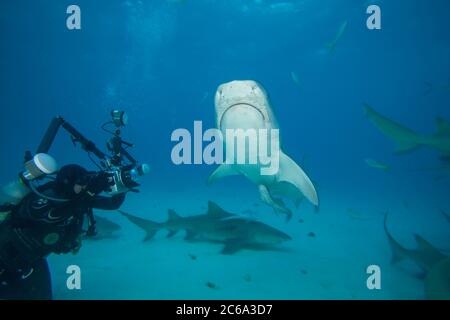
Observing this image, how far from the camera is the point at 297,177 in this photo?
179 inches

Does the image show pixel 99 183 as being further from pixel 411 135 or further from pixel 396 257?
pixel 411 135

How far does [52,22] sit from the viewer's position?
28391 mm

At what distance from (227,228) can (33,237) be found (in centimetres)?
423

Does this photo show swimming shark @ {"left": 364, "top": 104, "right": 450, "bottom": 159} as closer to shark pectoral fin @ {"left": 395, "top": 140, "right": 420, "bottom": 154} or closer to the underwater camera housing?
shark pectoral fin @ {"left": 395, "top": 140, "right": 420, "bottom": 154}

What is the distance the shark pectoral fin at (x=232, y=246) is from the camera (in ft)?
23.1

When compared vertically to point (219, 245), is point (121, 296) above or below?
above

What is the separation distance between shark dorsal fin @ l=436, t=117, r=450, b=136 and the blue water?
1.49 m

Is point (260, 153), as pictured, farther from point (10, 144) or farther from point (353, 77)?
point (10, 144)

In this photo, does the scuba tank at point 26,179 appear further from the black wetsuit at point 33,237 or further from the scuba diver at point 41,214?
the black wetsuit at point 33,237

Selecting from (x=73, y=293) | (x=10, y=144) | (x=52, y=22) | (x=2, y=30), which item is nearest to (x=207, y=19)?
(x=52, y=22)

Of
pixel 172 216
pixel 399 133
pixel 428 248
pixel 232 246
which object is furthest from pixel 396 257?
pixel 172 216

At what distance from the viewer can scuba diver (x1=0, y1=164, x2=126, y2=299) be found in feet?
12.7
